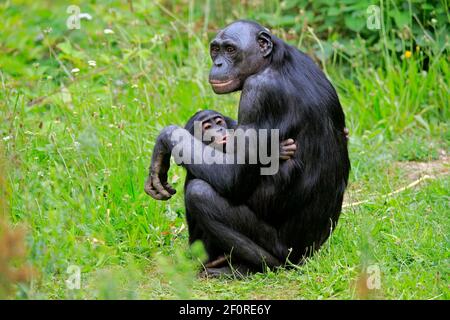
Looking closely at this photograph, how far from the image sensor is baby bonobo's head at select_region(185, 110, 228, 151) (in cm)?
534

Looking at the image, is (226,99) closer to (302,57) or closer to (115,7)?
(115,7)

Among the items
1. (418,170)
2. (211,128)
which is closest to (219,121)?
(211,128)

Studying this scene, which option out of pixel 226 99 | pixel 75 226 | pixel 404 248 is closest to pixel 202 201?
pixel 75 226

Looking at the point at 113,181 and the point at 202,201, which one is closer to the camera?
the point at 202,201

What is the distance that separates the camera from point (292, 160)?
5.03 m

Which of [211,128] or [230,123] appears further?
[230,123]

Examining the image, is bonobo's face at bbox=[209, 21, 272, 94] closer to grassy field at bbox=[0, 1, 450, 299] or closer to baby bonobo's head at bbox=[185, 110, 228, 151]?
baby bonobo's head at bbox=[185, 110, 228, 151]

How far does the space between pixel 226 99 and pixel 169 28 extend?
5.35 ft

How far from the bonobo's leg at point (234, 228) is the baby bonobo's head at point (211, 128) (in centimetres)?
35

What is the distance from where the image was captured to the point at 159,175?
5316mm

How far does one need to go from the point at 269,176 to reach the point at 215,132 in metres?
0.54

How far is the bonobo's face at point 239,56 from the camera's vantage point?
5.18m

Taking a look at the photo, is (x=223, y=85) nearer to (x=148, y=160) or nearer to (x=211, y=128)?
(x=211, y=128)
